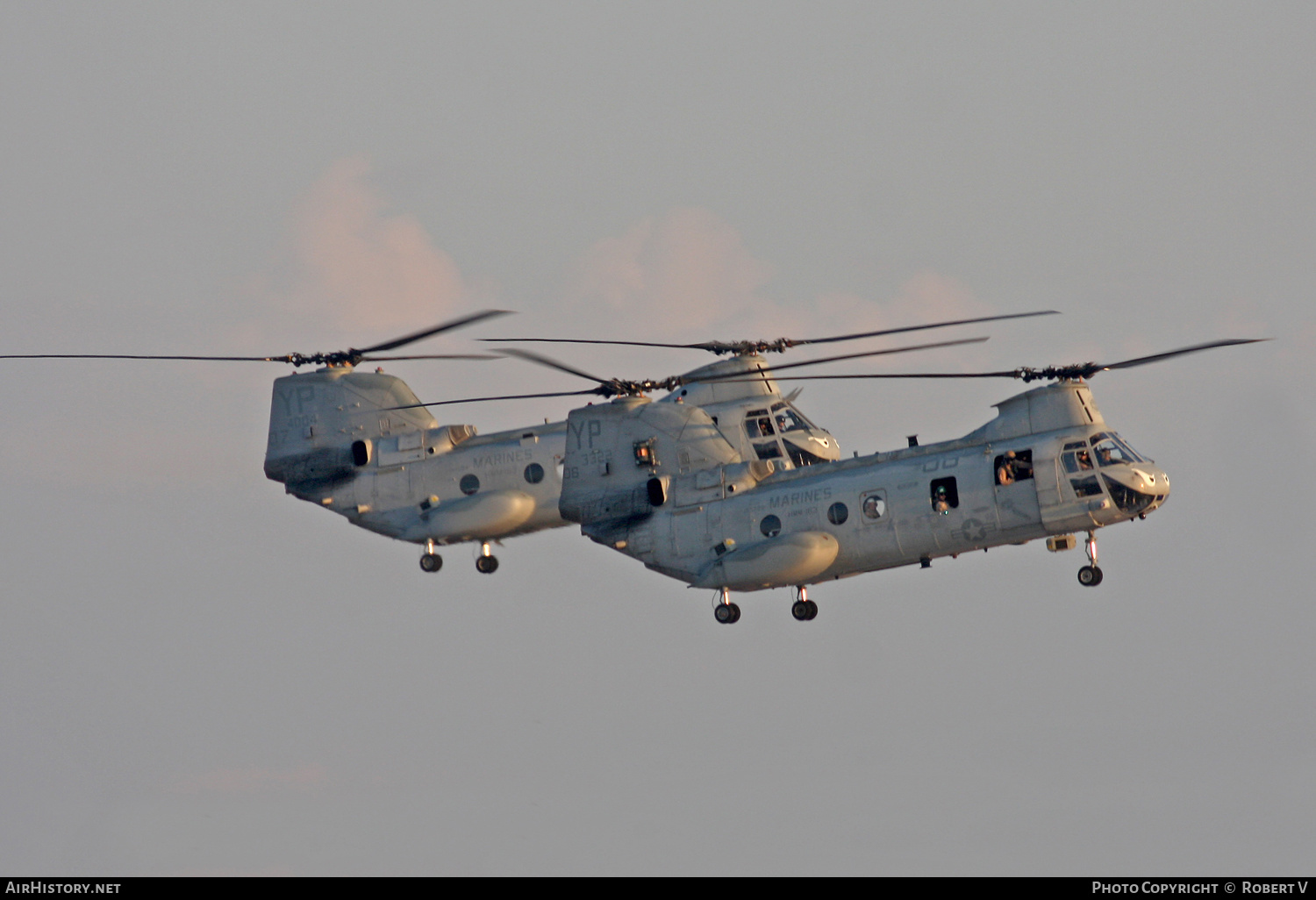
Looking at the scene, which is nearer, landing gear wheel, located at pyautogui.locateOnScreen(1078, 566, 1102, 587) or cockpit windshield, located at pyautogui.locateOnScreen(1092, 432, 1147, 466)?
cockpit windshield, located at pyautogui.locateOnScreen(1092, 432, 1147, 466)

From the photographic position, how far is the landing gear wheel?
61.2 meters

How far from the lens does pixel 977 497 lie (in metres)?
61.8

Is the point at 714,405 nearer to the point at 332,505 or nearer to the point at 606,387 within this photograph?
the point at 606,387

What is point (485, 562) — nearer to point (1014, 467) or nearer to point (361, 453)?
Result: point (361, 453)

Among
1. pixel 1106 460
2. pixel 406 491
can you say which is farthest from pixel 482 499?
pixel 1106 460

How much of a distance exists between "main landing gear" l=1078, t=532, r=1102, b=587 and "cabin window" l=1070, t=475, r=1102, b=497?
1.52 metres

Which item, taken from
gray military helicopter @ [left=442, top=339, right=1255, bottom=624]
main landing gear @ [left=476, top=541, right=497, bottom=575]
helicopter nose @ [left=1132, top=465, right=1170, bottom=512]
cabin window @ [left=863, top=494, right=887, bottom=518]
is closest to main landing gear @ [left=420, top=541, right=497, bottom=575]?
main landing gear @ [left=476, top=541, right=497, bottom=575]

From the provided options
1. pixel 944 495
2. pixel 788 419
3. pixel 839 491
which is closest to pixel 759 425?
pixel 788 419

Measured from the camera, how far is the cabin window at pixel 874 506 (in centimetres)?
6303

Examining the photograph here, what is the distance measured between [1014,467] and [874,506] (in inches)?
168

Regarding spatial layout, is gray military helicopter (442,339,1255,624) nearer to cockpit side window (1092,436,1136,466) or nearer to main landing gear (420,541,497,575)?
cockpit side window (1092,436,1136,466)

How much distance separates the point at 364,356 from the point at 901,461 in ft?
76.7

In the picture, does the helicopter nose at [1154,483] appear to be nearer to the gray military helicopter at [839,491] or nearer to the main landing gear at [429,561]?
the gray military helicopter at [839,491]

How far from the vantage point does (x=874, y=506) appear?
2486 inches
